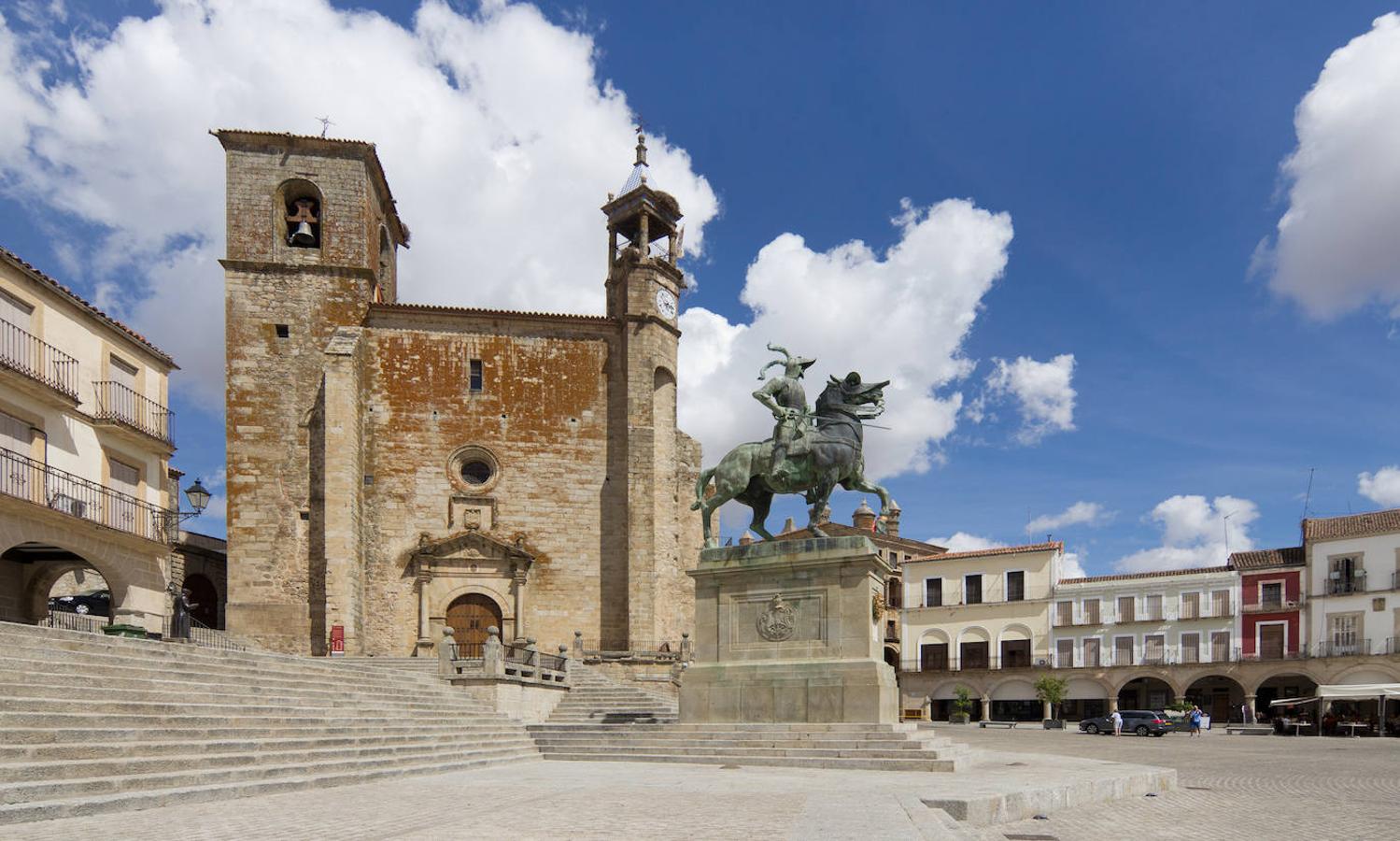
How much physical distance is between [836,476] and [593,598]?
588 inches

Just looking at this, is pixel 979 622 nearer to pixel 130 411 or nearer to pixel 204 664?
pixel 130 411

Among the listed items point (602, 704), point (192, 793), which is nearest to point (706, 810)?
point (192, 793)

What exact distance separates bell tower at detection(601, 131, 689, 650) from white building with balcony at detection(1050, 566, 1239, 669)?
21.9 meters

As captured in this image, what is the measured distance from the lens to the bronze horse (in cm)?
1398

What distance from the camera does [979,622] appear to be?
148 ft

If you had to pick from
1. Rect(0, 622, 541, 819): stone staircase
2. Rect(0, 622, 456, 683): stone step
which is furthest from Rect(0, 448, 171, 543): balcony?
Rect(0, 622, 541, 819): stone staircase

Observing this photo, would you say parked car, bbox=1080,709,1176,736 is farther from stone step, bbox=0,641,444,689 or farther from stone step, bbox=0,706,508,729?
stone step, bbox=0,706,508,729

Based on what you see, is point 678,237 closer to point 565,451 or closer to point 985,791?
point 565,451

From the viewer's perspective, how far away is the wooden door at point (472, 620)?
2697cm

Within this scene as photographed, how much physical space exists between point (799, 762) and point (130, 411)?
1657 centimetres

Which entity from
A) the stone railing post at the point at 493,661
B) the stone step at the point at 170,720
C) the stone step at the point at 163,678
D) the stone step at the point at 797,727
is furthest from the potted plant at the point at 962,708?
the stone step at the point at 170,720

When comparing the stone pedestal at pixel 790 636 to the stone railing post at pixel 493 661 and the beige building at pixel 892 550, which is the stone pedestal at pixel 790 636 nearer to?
the stone railing post at pixel 493 661

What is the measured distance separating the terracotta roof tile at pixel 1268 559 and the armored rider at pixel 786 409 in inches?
1269

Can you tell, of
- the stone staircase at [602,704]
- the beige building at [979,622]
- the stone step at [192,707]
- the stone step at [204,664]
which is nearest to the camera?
the stone step at [192,707]
